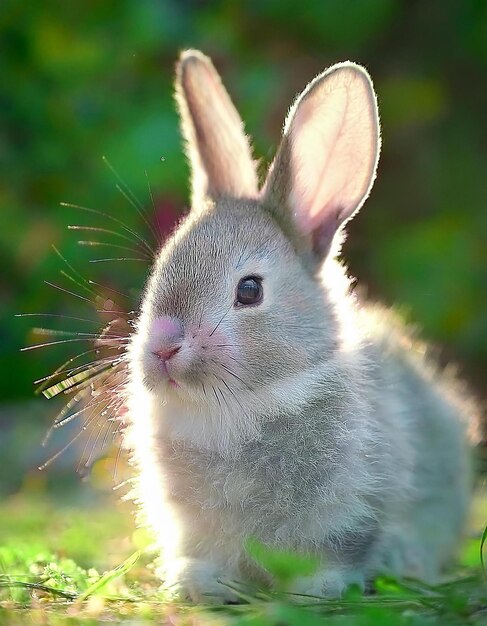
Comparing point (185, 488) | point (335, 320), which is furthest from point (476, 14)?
point (185, 488)

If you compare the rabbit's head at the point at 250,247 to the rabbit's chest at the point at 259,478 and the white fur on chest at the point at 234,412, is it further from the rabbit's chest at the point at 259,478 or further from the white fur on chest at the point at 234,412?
the rabbit's chest at the point at 259,478

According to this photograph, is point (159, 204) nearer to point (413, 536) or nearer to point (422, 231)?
point (422, 231)

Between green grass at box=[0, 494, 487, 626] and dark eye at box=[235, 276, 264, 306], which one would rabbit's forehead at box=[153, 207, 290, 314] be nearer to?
dark eye at box=[235, 276, 264, 306]

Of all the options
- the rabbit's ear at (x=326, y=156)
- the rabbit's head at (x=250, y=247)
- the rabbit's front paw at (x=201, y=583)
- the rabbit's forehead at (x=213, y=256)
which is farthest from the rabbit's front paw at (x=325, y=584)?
the rabbit's ear at (x=326, y=156)

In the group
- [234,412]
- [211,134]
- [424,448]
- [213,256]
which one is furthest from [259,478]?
[211,134]

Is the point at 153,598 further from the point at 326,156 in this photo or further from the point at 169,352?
the point at 326,156

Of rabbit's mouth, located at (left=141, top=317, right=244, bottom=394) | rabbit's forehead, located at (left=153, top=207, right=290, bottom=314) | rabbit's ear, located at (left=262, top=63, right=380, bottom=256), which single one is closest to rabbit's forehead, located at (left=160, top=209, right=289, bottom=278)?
rabbit's forehead, located at (left=153, top=207, right=290, bottom=314)

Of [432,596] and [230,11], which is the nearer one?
[432,596]
